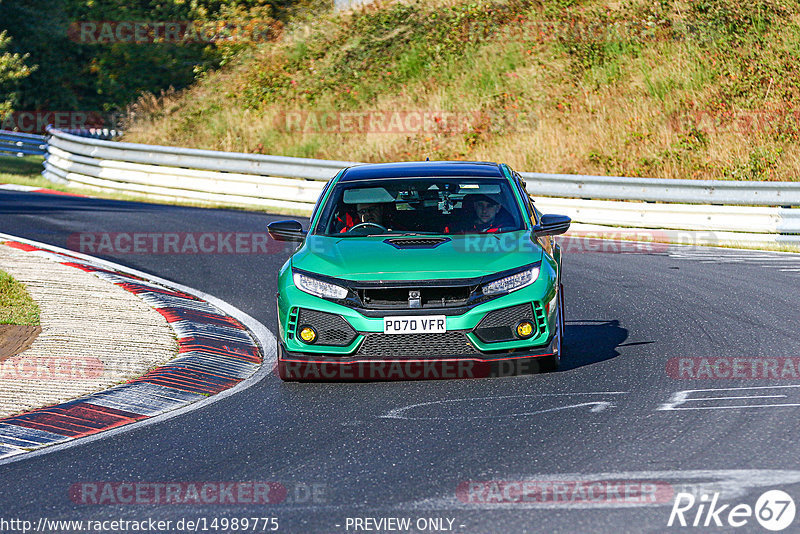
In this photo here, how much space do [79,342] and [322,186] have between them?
12148mm

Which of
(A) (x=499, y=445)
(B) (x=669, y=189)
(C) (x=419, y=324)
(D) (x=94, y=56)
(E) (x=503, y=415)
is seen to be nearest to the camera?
(A) (x=499, y=445)

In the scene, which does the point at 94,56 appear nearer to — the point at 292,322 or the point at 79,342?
the point at 79,342

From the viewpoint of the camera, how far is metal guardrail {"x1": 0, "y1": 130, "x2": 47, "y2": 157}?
114 feet

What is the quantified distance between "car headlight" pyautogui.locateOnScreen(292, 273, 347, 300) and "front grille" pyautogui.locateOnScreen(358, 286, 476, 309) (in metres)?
0.17

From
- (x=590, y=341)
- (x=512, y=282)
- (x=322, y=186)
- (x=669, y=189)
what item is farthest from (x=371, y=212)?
(x=322, y=186)

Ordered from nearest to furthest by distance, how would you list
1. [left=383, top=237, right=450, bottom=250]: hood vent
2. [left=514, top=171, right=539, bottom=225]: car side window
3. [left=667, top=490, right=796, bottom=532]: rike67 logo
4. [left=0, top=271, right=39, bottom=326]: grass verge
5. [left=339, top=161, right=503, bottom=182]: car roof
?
[left=667, top=490, right=796, bottom=532]: rike67 logo, [left=383, top=237, right=450, bottom=250]: hood vent, [left=514, top=171, right=539, bottom=225]: car side window, [left=339, top=161, right=503, bottom=182]: car roof, [left=0, top=271, right=39, bottom=326]: grass verge

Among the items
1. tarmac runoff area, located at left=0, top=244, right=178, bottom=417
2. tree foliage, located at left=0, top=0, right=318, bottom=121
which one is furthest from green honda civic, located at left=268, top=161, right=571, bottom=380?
tree foliage, located at left=0, top=0, right=318, bottom=121

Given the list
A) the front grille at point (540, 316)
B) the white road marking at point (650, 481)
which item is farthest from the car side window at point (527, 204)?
the white road marking at point (650, 481)

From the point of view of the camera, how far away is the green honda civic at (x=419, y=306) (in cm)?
781

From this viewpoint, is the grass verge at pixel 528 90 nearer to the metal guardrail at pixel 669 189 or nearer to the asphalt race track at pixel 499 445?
the metal guardrail at pixel 669 189

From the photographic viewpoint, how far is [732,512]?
4.98m

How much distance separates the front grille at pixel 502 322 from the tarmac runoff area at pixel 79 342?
9.12 feet

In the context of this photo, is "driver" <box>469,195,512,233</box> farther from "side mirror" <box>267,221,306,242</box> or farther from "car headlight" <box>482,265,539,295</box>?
"side mirror" <box>267,221,306,242</box>

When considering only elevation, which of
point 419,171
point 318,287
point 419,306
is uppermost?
point 419,171
